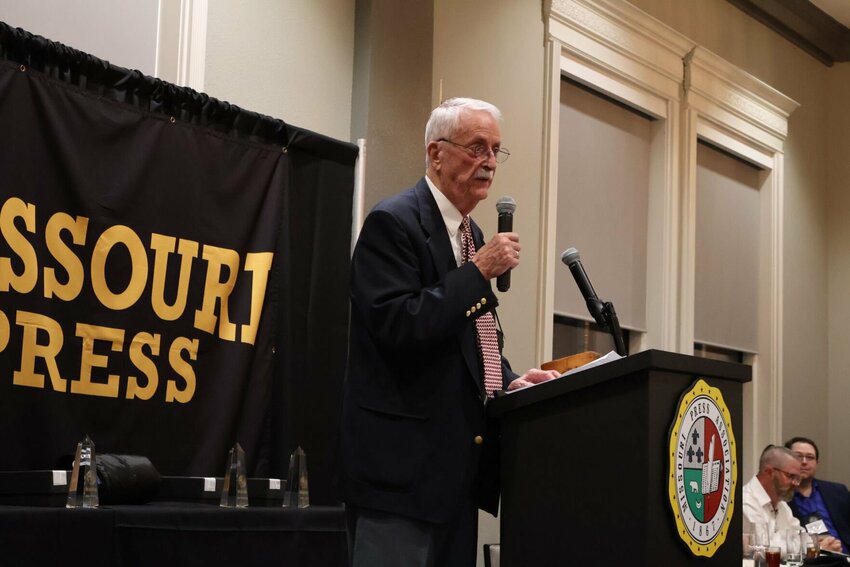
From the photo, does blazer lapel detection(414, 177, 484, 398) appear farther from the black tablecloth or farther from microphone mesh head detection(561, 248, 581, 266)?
the black tablecloth

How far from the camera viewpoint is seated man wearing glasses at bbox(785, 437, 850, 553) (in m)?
7.50

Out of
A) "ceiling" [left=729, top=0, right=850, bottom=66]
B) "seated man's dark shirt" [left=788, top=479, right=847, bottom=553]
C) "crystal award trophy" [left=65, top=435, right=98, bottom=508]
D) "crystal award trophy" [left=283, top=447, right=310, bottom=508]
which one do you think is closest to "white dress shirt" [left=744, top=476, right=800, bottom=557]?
"seated man's dark shirt" [left=788, top=479, right=847, bottom=553]

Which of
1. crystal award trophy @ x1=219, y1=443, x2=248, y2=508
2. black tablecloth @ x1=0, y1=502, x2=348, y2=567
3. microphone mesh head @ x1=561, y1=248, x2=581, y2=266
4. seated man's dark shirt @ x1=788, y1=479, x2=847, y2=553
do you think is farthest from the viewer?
seated man's dark shirt @ x1=788, y1=479, x2=847, y2=553

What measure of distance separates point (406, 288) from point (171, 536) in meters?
1.32

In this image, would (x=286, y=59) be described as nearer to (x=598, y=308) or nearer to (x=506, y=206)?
(x=506, y=206)

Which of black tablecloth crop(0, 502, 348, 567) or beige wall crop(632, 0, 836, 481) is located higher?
beige wall crop(632, 0, 836, 481)

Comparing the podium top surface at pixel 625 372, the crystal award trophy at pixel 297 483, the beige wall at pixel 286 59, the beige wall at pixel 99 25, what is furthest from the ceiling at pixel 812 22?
the podium top surface at pixel 625 372

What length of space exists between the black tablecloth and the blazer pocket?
3.42 feet

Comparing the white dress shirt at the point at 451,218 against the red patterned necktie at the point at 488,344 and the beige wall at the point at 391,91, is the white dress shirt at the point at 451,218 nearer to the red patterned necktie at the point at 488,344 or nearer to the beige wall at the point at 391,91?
the red patterned necktie at the point at 488,344

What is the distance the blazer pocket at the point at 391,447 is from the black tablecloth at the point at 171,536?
104 centimetres

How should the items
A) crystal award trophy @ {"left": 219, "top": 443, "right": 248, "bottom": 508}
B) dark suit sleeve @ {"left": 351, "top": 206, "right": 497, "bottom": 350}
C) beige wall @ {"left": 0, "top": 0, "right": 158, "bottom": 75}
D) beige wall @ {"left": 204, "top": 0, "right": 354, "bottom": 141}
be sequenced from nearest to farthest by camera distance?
dark suit sleeve @ {"left": 351, "top": 206, "right": 497, "bottom": 350} → crystal award trophy @ {"left": 219, "top": 443, "right": 248, "bottom": 508} → beige wall @ {"left": 0, "top": 0, "right": 158, "bottom": 75} → beige wall @ {"left": 204, "top": 0, "right": 354, "bottom": 141}

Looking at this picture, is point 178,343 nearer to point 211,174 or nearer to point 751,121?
point 211,174

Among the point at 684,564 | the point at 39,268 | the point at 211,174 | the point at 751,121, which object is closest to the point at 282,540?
the point at 39,268

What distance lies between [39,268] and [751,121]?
6120 mm
